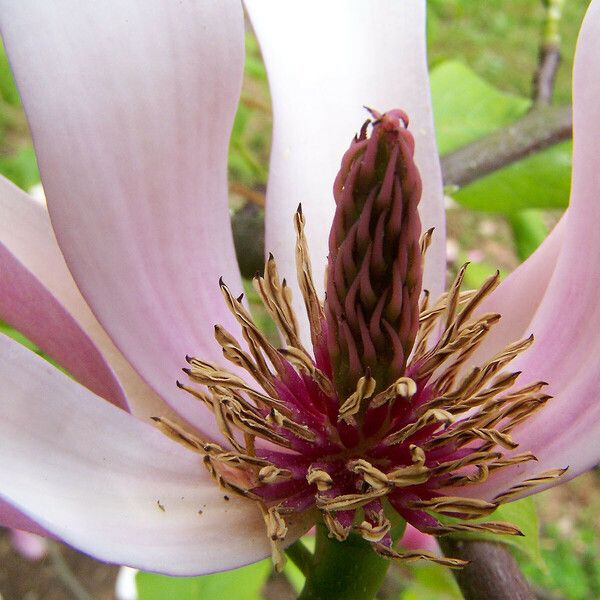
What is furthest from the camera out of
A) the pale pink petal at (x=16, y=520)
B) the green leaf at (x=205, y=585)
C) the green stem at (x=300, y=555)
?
the green leaf at (x=205, y=585)

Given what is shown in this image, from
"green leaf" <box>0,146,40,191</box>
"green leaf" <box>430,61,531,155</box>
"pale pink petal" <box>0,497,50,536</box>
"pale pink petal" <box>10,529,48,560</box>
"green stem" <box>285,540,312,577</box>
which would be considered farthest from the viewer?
"pale pink petal" <box>10,529,48,560</box>

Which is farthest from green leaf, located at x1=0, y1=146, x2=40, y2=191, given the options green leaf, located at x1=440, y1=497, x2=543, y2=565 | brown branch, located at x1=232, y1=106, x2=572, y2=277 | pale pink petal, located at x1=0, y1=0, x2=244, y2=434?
green leaf, located at x1=440, y1=497, x2=543, y2=565

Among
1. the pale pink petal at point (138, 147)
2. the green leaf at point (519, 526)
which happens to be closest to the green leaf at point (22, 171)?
the pale pink petal at point (138, 147)

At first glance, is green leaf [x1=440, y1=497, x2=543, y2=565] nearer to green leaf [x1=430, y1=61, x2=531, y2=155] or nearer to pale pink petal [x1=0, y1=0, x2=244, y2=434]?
pale pink petal [x1=0, y1=0, x2=244, y2=434]

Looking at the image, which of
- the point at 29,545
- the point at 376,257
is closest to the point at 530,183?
the point at 376,257

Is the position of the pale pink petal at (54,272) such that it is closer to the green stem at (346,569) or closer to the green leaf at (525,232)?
the green stem at (346,569)

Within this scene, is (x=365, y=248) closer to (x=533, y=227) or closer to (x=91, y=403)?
(x=91, y=403)

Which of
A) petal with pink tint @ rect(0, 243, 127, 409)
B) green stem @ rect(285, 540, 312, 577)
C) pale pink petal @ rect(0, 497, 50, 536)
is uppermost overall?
petal with pink tint @ rect(0, 243, 127, 409)
